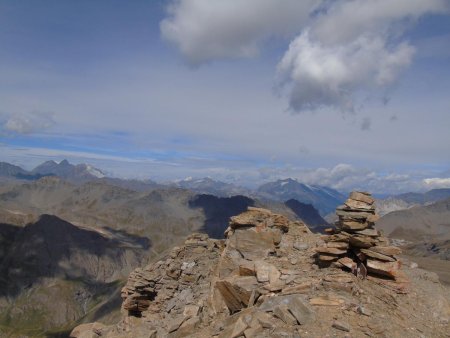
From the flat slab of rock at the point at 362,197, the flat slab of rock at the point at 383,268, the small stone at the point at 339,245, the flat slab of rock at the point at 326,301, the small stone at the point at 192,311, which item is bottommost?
the small stone at the point at 192,311

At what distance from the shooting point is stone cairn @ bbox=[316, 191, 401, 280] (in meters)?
27.8

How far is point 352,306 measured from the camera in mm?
23094

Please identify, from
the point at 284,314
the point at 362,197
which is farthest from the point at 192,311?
the point at 362,197

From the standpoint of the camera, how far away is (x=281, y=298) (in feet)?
77.4

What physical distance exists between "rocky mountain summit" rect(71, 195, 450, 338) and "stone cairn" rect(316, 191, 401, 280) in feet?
1.90

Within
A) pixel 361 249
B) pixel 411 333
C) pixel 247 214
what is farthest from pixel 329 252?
pixel 247 214

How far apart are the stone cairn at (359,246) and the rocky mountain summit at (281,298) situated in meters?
0.58

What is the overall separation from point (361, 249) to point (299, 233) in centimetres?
1120

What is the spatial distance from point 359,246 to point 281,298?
27.7 ft

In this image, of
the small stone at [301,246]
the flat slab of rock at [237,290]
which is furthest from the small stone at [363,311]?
the small stone at [301,246]

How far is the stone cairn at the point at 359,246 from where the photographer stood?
91.2 feet

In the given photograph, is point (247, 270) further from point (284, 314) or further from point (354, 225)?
point (354, 225)

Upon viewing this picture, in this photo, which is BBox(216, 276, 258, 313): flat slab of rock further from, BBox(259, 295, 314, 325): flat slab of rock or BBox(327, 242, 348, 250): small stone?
BBox(327, 242, 348, 250): small stone

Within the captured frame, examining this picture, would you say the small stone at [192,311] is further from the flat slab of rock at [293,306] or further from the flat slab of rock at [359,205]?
the flat slab of rock at [359,205]
